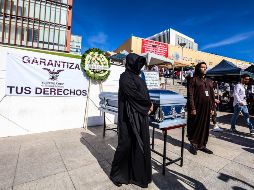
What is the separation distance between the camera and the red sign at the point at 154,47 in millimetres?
34750

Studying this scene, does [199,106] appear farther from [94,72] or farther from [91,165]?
[94,72]

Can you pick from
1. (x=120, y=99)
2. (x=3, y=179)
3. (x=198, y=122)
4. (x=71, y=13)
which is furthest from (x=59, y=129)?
(x=71, y=13)

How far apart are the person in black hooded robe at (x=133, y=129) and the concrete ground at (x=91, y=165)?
20 centimetres

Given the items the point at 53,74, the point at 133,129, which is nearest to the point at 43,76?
the point at 53,74

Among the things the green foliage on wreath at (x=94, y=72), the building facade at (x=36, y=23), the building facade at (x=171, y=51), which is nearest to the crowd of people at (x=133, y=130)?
the green foliage on wreath at (x=94, y=72)

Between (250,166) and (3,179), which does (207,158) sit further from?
(3,179)

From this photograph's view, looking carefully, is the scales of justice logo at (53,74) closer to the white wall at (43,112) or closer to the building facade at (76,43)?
the white wall at (43,112)

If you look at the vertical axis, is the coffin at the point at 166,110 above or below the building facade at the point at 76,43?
below

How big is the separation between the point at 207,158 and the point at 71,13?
3724cm

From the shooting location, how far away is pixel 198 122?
4422 mm

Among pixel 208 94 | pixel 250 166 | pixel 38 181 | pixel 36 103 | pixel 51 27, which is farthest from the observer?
pixel 51 27

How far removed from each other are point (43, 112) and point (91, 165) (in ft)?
9.34

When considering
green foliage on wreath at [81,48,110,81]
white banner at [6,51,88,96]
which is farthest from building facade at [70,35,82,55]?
white banner at [6,51,88,96]

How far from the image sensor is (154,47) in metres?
36.5
